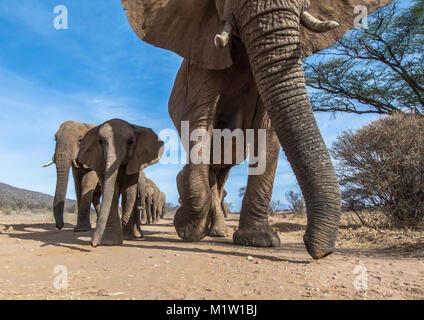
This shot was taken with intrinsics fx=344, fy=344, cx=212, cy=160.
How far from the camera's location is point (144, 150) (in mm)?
5762

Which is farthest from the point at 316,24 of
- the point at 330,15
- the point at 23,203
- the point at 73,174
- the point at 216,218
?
the point at 23,203

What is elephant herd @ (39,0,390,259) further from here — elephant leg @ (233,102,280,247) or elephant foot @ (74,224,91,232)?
elephant foot @ (74,224,91,232)

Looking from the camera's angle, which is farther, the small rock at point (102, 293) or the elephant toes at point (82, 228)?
the elephant toes at point (82, 228)

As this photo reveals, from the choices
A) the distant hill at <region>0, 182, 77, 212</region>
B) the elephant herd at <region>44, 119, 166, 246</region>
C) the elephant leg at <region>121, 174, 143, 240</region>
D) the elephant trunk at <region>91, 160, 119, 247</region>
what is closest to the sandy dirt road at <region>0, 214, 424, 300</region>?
the elephant trunk at <region>91, 160, 119, 247</region>

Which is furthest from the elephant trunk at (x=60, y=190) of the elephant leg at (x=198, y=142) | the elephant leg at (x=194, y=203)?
the elephant leg at (x=198, y=142)

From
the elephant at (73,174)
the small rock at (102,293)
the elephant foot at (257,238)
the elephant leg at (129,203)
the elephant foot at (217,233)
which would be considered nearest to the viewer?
the small rock at (102,293)

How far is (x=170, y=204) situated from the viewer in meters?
59.6

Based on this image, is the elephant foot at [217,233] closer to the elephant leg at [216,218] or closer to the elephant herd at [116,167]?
the elephant leg at [216,218]

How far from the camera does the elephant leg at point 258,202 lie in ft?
16.6

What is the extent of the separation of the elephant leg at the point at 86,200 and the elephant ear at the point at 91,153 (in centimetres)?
267

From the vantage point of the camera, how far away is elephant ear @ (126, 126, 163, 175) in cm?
573

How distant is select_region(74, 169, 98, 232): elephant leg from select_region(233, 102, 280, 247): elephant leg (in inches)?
174

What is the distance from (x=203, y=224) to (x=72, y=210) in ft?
92.6
